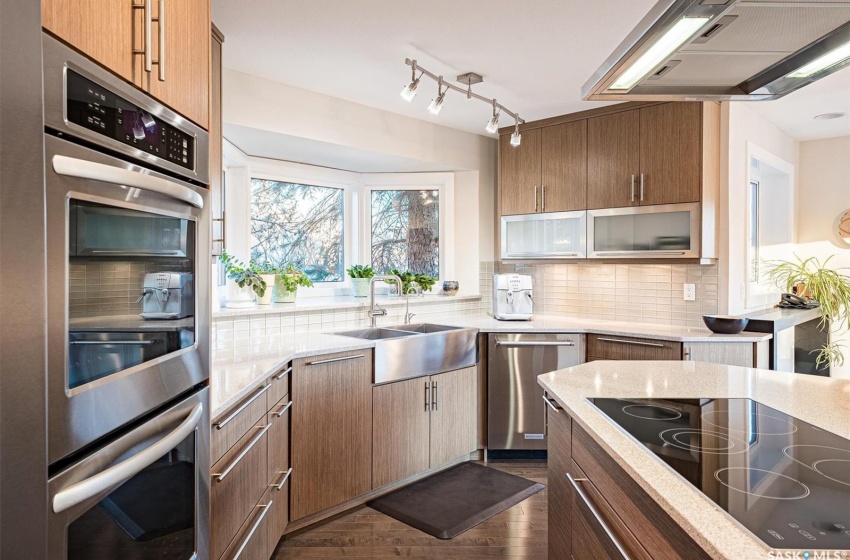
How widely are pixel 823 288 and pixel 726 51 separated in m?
3.45

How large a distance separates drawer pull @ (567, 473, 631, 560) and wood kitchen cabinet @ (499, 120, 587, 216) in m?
2.59

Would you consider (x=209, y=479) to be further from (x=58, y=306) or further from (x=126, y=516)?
(x=58, y=306)

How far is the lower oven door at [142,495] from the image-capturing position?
876 millimetres

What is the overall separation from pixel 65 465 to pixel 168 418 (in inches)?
13.4

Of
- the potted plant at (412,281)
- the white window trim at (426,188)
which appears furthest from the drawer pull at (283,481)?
the white window trim at (426,188)

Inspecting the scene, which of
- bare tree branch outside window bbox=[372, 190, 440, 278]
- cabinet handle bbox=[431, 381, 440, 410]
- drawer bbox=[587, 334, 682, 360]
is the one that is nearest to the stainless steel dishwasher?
drawer bbox=[587, 334, 682, 360]

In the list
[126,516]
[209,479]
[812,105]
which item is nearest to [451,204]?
[812,105]

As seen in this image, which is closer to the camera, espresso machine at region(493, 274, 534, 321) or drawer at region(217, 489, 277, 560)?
drawer at region(217, 489, 277, 560)

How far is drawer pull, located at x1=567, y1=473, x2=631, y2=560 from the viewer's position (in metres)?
1.19

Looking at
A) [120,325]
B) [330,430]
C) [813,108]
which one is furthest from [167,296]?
[813,108]

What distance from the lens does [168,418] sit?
1.22m

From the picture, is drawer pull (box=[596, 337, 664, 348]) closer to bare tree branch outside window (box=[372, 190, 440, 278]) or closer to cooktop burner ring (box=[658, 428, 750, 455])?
bare tree branch outside window (box=[372, 190, 440, 278])

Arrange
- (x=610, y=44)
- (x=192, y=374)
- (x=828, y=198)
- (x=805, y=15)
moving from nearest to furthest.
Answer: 1. (x=805, y=15)
2. (x=192, y=374)
3. (x=610, y=44)
4. (x=828, y=198)

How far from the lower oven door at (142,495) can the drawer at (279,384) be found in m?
0.79
